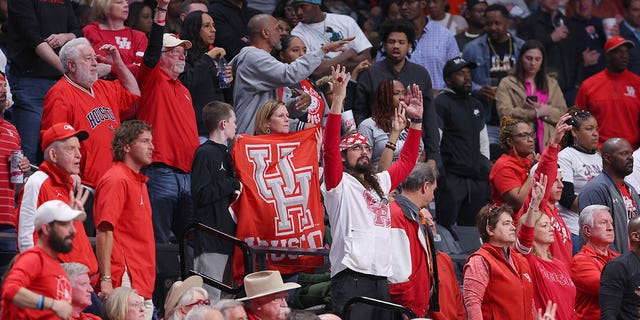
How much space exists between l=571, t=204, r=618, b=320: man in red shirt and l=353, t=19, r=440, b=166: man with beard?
90.9 inches

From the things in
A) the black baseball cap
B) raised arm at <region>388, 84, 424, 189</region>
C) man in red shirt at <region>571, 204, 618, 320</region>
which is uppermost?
the black baseball cap

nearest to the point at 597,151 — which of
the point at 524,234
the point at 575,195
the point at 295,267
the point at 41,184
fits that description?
the point at 575,195

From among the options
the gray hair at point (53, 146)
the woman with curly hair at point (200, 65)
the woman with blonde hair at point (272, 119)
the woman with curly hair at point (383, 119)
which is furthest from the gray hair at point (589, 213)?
the gray hair at point (53, 146)

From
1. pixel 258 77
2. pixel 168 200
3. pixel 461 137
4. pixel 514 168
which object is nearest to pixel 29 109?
pixel 168 200

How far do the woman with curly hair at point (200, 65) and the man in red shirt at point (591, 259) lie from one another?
3488 mm

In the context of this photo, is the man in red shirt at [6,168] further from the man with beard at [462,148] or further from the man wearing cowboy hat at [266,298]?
the man with beard at [462,148]

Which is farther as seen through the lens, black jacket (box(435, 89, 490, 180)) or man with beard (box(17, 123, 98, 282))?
black jacket (box(435, 89, 490, 180))

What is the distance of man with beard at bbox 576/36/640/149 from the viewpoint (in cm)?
1468

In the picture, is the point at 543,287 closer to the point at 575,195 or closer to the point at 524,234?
the point at 524,234

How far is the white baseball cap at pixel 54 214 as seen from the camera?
7500 millimetres

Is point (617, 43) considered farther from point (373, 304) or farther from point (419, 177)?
point (373, 304)

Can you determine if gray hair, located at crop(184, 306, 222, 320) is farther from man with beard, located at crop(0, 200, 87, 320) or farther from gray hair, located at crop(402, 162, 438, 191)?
gray hair, located at crop(402, 162, 438, 191)

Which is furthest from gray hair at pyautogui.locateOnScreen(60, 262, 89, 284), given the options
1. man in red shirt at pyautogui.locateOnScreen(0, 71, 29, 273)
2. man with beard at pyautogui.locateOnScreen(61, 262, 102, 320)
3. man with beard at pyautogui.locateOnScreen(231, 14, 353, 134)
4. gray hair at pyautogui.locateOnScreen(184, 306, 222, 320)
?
man with beard at pyautogui.locateOnScreen(231, 14, 353, 134)

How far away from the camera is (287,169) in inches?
419
